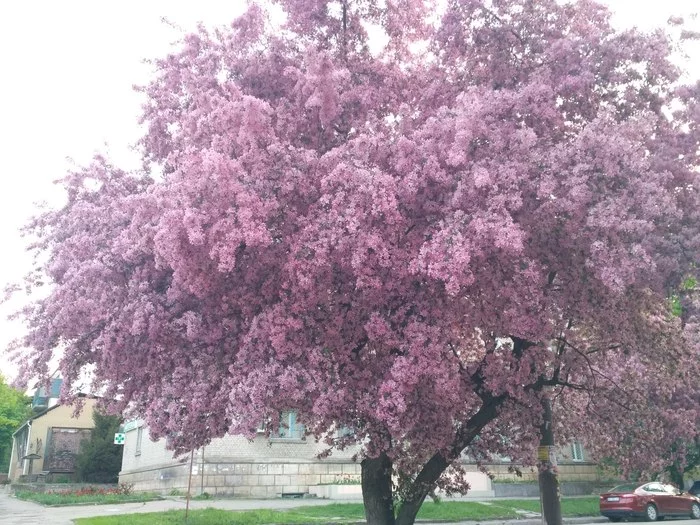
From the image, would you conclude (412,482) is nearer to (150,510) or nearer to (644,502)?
(150,510)

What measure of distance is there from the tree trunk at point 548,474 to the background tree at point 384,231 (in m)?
0.81

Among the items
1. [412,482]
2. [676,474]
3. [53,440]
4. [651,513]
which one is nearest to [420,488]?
[412,482]

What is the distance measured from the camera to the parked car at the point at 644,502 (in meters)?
22.4

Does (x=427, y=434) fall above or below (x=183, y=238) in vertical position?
below

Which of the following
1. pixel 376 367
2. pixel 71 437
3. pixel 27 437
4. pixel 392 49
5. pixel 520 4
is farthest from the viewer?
pixel 27 437

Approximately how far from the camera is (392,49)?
44.2ft

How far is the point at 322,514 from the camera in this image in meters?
19.6

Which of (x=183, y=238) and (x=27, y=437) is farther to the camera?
(x=27, y=437)

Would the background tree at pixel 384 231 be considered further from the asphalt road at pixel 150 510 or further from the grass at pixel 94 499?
the grass at pixel 94 499

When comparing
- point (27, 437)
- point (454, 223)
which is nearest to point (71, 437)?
point (27, 437)

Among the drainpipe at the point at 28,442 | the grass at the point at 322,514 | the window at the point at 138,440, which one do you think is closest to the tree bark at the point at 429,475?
the grass at the point at 322,514

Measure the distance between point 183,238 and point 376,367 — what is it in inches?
152

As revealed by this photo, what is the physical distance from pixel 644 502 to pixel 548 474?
34.1 feet

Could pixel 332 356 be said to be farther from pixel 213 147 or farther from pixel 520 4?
pixel 520 4
